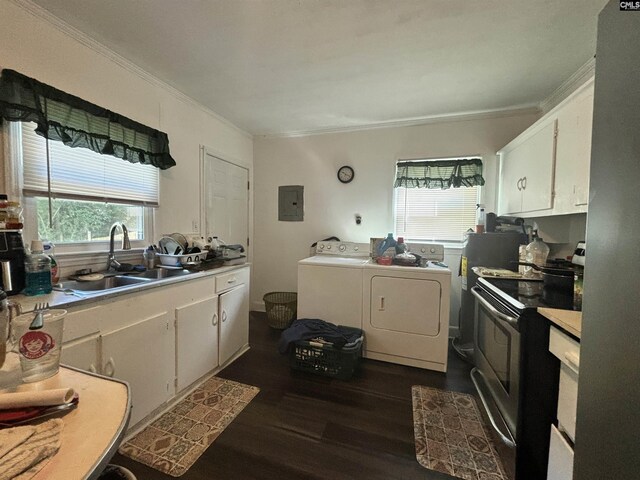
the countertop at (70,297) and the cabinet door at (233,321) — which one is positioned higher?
the countertop at (70,297)

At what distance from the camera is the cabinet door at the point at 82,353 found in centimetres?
121

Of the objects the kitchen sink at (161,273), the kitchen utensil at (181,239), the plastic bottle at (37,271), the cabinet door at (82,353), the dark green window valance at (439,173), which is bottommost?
the cabinet door at (82,353)

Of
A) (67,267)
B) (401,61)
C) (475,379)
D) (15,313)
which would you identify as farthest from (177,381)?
(401,61)

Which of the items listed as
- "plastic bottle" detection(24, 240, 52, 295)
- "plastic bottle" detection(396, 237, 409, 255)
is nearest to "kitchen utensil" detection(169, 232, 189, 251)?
"plastic bottle" detection(24, 240, 52, 295)

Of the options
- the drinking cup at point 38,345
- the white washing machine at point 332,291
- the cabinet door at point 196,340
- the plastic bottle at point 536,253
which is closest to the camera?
the drinking cup at point 38,345

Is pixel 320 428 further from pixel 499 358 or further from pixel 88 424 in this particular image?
pixel 88 424

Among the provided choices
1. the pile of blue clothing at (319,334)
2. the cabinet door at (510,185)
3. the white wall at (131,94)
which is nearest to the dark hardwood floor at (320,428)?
the pile of blue clothing at (319,334)

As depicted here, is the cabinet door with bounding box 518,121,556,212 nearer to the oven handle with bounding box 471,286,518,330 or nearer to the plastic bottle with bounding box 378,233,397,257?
the oven handle with bounding box 471,286,518,330

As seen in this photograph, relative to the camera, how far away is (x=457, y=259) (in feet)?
9.78

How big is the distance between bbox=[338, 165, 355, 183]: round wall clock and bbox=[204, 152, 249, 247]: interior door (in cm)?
126

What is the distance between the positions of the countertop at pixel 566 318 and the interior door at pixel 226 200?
2841 millimetres

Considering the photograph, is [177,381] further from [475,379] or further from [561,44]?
[561,44]

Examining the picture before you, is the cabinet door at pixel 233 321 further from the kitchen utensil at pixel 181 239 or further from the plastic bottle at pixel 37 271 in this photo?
the plastic bottle at pixel 37 271

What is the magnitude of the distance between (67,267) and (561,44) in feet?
11.6
